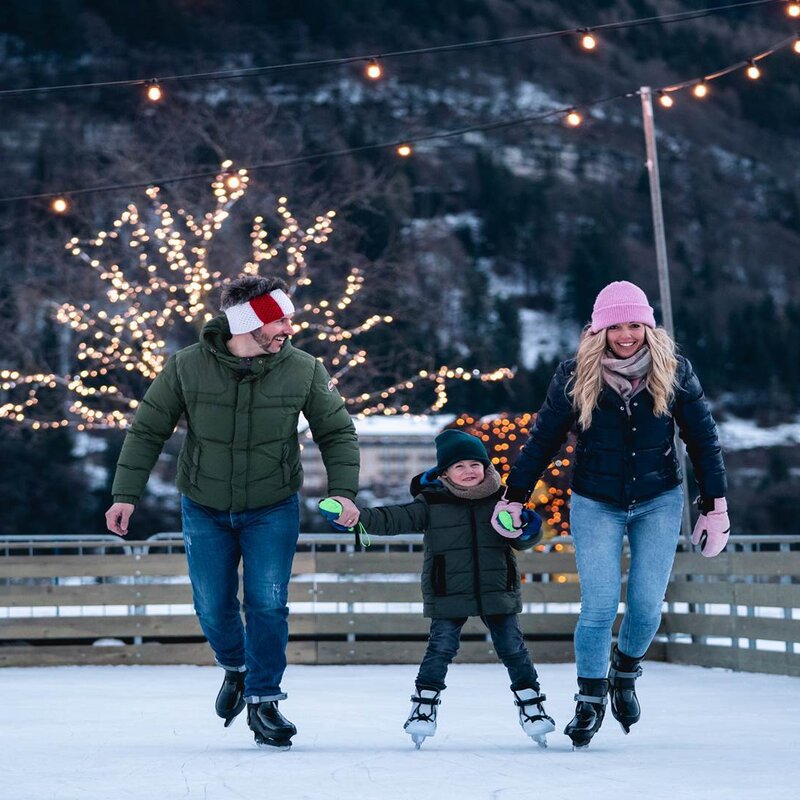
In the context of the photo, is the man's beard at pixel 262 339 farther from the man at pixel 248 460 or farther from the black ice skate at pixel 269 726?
the black ice skate at pixel 269 726

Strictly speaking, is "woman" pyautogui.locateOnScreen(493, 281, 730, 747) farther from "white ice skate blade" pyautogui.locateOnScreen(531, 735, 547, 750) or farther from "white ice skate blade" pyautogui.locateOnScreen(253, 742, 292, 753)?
"white ice skate blade" pyautogui.locateOnScreen(253, 742, 292, 753)

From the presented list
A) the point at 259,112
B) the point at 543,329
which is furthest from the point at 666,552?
the point at 543,329

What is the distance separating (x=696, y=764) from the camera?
5.29m

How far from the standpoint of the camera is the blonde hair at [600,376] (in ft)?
18.6

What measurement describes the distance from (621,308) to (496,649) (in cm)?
132

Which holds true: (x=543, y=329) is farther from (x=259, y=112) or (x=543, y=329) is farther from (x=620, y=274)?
(x=259, y=112)

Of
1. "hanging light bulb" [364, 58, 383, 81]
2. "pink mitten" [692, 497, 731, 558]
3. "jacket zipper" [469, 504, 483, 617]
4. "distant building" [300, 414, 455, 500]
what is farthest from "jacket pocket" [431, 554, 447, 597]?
"distant building" [300, 414, 455, 500]

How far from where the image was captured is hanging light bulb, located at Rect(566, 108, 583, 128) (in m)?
16.6

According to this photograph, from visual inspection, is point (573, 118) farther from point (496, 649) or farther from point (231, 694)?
point (231, 694)

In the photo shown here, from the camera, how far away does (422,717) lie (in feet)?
19.3

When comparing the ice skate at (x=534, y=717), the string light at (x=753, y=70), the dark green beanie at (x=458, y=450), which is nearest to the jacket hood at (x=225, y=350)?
the dark green beanie at (x=458, y=450)

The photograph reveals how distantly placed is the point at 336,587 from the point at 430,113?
4334 inches

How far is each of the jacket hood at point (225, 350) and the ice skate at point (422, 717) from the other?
131cm

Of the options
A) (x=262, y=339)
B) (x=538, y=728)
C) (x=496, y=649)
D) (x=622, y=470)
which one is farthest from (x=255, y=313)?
(x=538, y=728)
